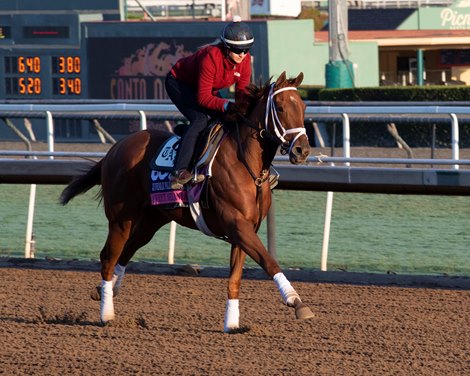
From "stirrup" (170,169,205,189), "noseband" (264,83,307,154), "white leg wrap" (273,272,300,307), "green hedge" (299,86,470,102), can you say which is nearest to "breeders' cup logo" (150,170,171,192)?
"stirrup" (170,169,205,189)

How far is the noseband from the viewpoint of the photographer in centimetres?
605

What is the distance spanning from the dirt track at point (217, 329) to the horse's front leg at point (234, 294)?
0.21 feet

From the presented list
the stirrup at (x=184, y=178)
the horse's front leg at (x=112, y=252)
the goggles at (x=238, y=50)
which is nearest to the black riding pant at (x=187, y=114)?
the stirrup at (x=184, y=178)

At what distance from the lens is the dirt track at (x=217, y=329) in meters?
5.59

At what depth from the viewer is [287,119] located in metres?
6.11

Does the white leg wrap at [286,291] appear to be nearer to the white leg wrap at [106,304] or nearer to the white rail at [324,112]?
the white leg wrap at [106,304]

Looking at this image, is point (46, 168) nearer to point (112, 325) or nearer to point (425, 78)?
point (112, 325)

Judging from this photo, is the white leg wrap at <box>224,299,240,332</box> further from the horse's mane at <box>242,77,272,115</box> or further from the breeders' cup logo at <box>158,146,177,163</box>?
the horse's mane at <box>242,77,272,115</box>

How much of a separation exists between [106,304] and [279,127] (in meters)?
1.51

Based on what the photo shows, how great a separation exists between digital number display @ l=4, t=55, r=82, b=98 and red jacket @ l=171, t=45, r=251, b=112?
16761 millimetres

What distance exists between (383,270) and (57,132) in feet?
48.6

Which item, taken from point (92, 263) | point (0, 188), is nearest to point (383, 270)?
point (92, 263)

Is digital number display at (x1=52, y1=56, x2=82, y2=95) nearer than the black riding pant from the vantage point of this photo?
No

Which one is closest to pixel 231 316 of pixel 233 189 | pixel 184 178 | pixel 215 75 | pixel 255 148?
pixel 233 189
